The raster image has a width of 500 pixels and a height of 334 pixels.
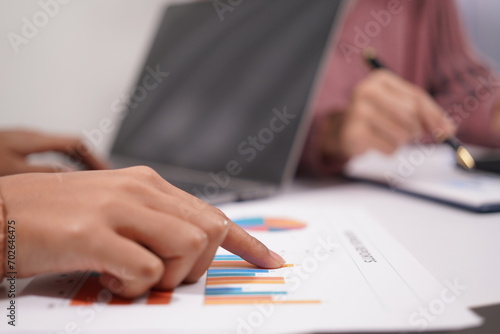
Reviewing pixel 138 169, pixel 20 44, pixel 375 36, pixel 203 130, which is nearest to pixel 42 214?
pixel 138 169

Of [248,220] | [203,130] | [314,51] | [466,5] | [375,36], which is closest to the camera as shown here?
[248,220]

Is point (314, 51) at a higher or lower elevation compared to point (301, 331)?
higher

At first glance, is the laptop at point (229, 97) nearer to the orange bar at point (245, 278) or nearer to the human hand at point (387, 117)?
the human hand at point (387, 117)

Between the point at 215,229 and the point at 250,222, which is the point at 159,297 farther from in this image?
the point at 250,222

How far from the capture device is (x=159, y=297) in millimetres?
295

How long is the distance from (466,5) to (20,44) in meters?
1.56

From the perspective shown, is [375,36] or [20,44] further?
[375,36]

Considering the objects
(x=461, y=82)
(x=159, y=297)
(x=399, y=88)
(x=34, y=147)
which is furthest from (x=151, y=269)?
(x=461, y=82)

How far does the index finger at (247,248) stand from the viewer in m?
0.32

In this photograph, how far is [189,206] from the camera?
31 cm

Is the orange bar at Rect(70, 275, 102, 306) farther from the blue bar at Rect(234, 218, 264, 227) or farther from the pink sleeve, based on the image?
the pink sleeve

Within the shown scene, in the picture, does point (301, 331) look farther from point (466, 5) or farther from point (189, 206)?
point (466, 5)

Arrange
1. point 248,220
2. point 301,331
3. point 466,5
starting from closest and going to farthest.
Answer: point 301,331
point 248,220
point 466,5

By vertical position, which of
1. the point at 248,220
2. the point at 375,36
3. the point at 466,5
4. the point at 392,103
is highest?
the point at 466,5
